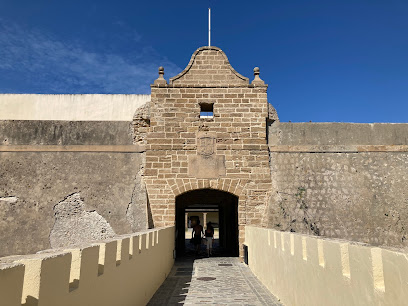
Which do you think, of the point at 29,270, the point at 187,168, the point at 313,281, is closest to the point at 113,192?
the point at 187,168

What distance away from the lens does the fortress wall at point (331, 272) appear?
7.88 ft

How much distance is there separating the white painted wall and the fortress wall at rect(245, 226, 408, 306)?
13.8m

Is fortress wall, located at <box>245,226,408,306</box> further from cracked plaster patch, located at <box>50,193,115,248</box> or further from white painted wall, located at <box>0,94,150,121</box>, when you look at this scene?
white painted wall, located at <box>0,94,150,121</box>

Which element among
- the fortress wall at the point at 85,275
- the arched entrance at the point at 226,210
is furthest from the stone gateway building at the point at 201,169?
the fortress wall at the point at 85,275

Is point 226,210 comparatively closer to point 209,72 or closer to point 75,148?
point 209,72

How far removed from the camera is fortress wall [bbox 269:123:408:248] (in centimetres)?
1002

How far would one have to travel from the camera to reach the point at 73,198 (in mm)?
10016

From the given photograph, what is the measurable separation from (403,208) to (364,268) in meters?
8.76

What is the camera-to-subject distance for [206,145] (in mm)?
10422

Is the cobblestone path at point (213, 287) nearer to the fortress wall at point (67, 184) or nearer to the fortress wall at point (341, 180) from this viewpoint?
the fortress wall at point (67, 184)

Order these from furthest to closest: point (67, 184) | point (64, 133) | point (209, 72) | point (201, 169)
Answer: point (209, 72), point (64, 133), point (201, 169), point (67, 184)

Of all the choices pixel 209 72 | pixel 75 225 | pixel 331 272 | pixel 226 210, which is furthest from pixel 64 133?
pixel 331 272

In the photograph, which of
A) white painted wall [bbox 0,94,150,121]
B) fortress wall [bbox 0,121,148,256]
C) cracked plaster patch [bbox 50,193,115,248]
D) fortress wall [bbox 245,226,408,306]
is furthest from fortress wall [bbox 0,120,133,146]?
white painted wall [bbox 0,94,150,121]

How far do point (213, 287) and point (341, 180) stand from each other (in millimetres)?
5582
